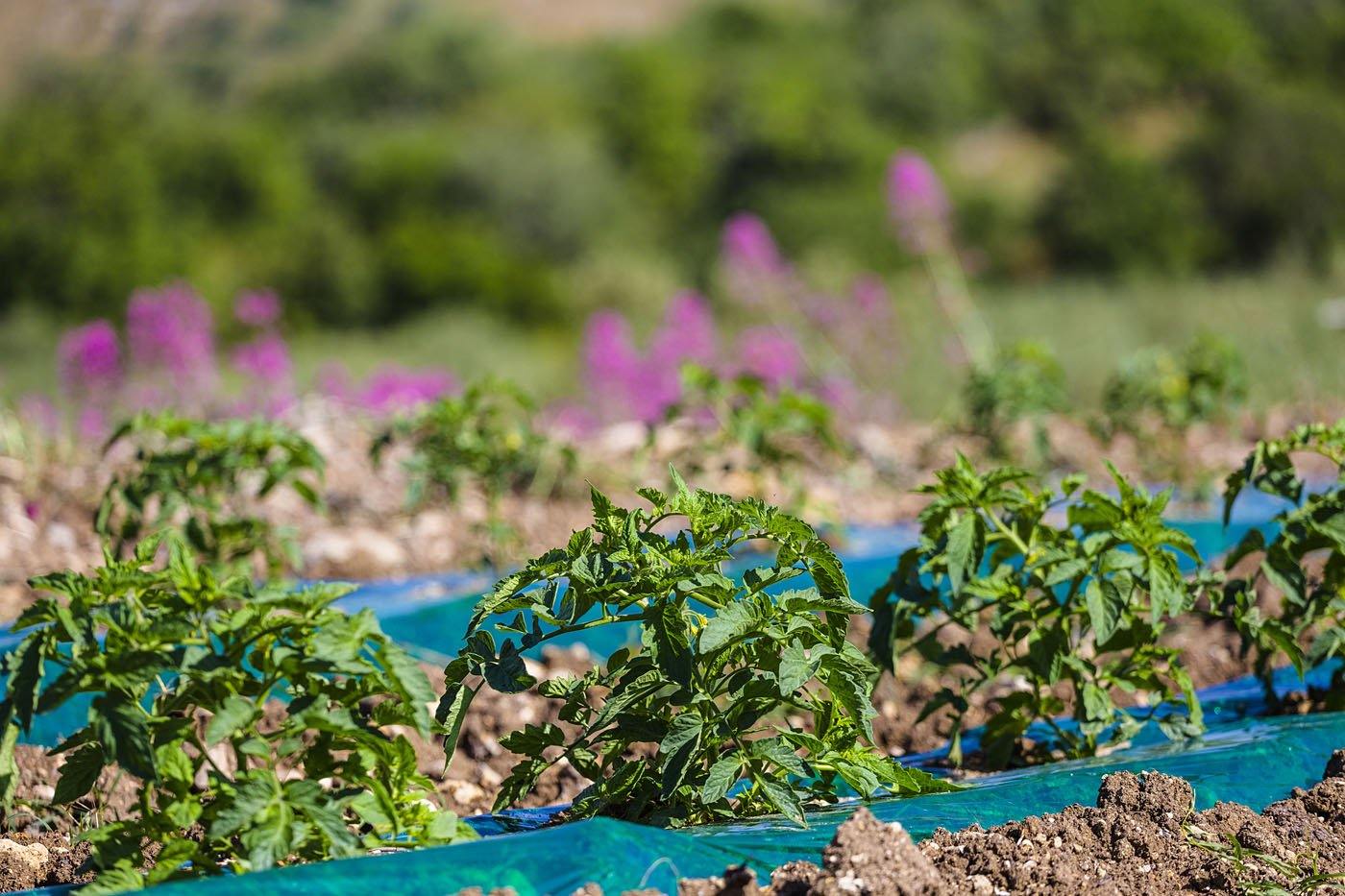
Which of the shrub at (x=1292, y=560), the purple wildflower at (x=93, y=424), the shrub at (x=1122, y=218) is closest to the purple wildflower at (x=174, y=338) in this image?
the purple wildflower at (x=93, y=424)

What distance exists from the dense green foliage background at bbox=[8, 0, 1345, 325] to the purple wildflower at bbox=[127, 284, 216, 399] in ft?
50.7

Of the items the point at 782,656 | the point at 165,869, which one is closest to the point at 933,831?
the point at 782,656

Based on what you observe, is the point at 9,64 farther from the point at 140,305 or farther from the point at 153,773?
the point at 153,773

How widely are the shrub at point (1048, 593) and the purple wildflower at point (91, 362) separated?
3608mm

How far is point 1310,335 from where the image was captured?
8641 millimetres

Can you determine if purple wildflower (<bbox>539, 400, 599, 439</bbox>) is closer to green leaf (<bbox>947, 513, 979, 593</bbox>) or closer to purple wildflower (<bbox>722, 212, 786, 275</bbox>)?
purple wildflower (<bbox>722, 212, 786, 275</bbox>)

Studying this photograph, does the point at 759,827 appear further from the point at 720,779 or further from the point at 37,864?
the point at 37,864

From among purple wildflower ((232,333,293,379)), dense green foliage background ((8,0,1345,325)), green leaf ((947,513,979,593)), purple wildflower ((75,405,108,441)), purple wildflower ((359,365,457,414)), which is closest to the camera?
green leaf ((947,513,979,593))

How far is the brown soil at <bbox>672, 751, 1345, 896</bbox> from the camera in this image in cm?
170

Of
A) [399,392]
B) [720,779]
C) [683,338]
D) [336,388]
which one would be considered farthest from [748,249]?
[720,779]

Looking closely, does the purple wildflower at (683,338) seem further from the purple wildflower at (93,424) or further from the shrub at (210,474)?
the shrub at (210,474)

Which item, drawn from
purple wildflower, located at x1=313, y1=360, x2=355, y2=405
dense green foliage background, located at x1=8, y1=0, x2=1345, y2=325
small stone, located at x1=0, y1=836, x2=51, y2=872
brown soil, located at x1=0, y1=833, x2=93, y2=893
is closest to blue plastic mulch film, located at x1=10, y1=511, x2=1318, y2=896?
brown soil, located at x1=0, y1=833, x2=93, y2=893

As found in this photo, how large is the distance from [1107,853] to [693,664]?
61 centimetres

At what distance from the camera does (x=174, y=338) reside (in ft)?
17.5
